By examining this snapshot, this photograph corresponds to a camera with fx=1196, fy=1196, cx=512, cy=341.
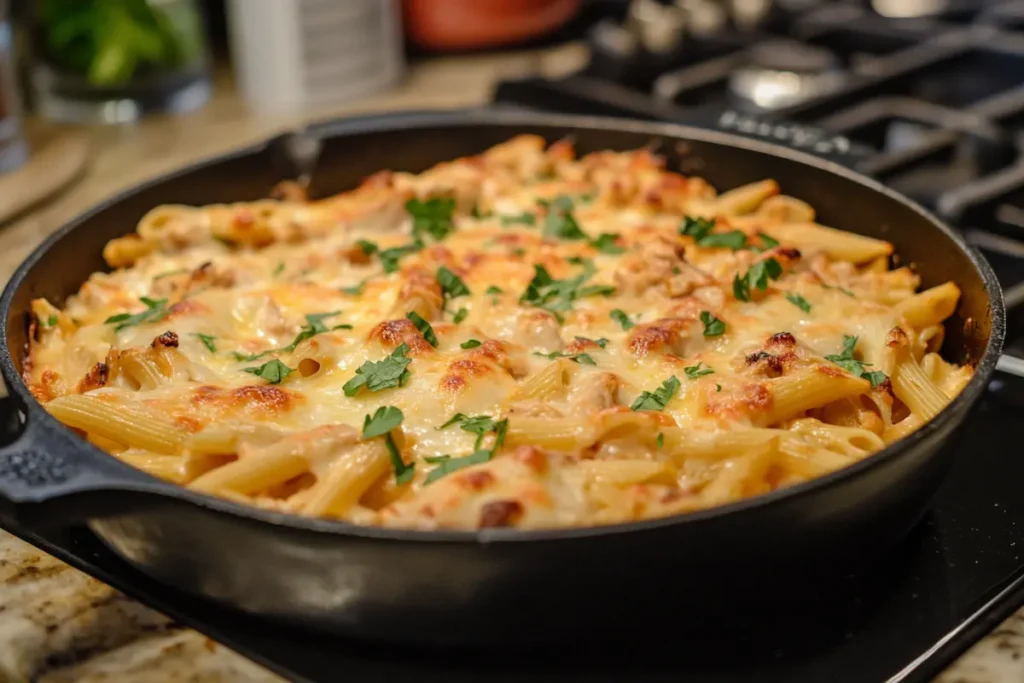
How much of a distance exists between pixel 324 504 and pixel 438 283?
64 centimetres

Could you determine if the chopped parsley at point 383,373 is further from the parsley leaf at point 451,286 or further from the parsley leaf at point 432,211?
the parsley leaf at point 432,211

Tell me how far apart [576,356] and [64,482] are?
2.42 feet

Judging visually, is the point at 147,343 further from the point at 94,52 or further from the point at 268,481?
the point at 94,52

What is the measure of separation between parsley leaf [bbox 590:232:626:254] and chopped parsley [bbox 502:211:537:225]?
17cm

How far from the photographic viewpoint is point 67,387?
1724 mm

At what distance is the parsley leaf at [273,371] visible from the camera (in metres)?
1.65

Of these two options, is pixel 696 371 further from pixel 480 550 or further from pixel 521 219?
pixel 521 219

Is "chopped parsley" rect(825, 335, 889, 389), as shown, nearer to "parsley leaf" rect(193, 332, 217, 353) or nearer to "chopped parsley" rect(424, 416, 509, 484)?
"chopped parsley" rect(424, 416, 509, 484)

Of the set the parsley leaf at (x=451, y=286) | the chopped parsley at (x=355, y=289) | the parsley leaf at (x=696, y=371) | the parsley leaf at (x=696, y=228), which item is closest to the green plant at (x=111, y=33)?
the chopped parsley at (x=355, y=289)

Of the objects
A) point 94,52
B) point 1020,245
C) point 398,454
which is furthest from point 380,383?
point 94,52

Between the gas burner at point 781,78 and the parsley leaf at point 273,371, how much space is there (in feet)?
5.11

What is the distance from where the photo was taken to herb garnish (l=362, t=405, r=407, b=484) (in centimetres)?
144

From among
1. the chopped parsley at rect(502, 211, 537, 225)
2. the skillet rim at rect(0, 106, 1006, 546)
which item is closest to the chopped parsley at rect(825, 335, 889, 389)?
the skillet rim at rect(0, 106, 1006, 546)

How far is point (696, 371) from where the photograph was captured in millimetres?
1640
